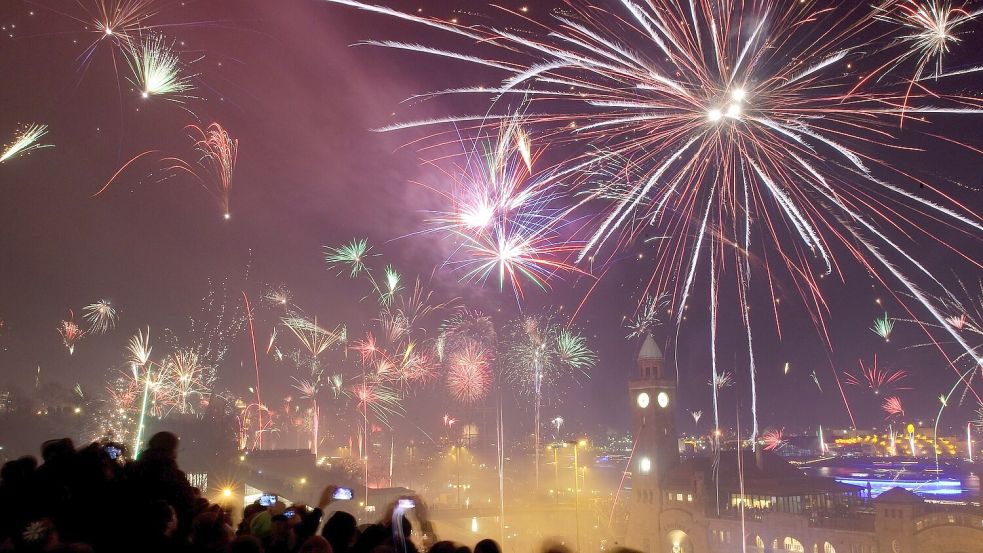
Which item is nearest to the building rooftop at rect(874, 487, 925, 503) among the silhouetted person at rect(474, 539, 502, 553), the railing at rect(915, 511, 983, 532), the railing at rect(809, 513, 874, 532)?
the railing at rect(915, 511, 983, 532)

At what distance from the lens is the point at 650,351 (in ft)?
254

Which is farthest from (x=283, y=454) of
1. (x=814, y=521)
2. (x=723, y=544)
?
(x=814, y=521)

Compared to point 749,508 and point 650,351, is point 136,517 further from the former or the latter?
point 650,351

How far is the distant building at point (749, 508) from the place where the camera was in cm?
5159

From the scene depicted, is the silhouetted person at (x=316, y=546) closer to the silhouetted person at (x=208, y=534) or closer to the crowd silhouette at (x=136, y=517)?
the crowd silhouette at (x=136, y=517)

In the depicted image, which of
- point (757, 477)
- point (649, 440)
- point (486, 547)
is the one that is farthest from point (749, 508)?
point (486, 547)

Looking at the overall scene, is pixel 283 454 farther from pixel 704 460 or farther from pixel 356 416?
pixel 356 416

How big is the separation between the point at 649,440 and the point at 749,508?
13289 mm

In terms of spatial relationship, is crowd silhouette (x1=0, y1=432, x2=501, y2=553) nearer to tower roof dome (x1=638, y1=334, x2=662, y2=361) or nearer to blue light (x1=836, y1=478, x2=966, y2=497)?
tower roof dome (x1=638, y1=334, x2=662, y2=361)

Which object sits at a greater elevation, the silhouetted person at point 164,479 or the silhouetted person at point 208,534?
the silhouetted person at point 164,479

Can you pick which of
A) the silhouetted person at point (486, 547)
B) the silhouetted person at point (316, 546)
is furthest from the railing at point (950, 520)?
the silhouetted person at point (316, 546)

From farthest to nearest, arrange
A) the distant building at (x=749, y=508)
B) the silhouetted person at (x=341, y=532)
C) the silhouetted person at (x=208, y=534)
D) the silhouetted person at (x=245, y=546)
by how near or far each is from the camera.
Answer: the distant building at (x=749, y=508) → the silhouetted person at (x=341, y=532) → the silhouetted person at (x=208, y=534) → the silhouetted person at (x=245, y=546)

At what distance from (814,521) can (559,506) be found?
27684 millimetres

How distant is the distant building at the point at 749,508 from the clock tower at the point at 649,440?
0.11m
